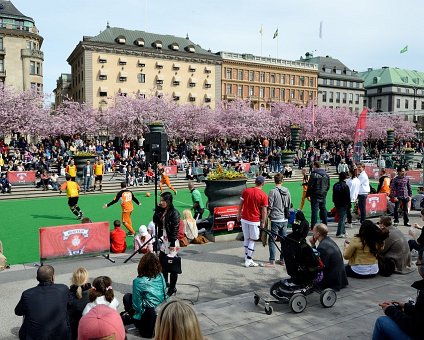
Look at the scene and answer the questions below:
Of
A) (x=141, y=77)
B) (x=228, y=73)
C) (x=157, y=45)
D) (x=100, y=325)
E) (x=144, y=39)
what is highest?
(x=144, y=39)

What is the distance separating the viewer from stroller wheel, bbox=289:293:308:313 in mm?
6488

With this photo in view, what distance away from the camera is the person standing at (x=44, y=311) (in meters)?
4.85

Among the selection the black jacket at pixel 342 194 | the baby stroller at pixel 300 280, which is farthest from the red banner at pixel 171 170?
the baby stroller at pixel 300 280

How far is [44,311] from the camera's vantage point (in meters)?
4.88

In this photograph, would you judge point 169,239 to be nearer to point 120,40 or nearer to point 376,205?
point 376,205

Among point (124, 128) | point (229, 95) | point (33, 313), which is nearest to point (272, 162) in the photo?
point (124, 128)

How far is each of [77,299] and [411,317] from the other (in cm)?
430

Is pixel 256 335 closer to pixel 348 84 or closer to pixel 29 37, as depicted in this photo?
pixel 29 37

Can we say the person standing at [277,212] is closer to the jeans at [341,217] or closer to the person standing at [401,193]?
the jeans at [341,217]

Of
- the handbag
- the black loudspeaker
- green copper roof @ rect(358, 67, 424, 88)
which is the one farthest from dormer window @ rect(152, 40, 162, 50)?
green copper roof @ rect(358, 67, 424, 88)

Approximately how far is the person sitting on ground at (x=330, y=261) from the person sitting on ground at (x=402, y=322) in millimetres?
2165

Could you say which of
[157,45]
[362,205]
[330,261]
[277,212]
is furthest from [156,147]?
[157,45]

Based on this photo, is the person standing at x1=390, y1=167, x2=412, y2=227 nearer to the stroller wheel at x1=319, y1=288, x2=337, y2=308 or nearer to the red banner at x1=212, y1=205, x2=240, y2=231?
the red banner at x1=212, y1=205, x2=240, y2=231

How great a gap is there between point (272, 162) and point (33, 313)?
98.6 feet
